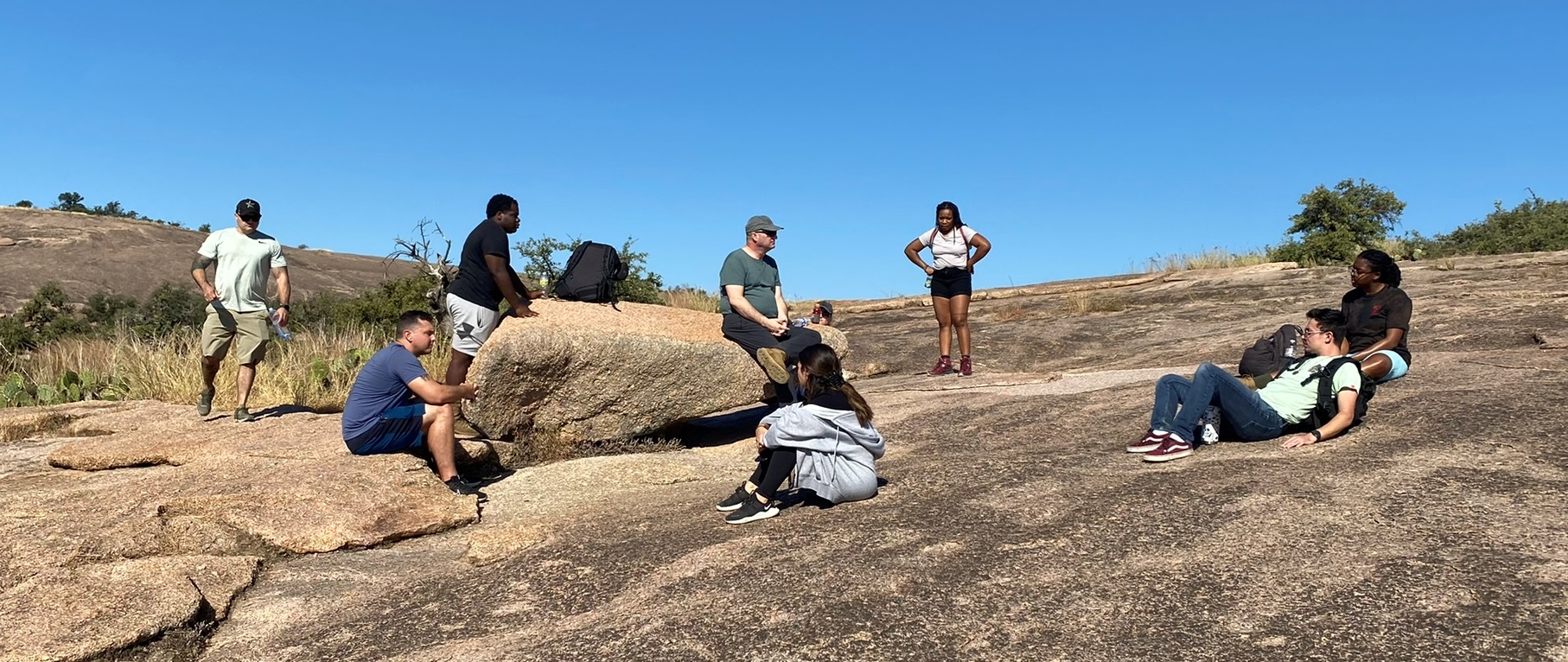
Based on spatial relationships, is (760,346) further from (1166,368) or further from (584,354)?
(1166,368)

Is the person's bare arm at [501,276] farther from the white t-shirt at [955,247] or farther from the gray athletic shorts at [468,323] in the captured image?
the white t-shirt at [955,247]

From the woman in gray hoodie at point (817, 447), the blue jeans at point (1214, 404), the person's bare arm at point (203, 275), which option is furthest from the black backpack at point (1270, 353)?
the person's bare arm at point (203, 275)

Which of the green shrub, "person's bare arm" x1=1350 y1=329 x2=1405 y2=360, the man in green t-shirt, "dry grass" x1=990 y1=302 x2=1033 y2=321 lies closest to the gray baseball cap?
the man in green t-shirt

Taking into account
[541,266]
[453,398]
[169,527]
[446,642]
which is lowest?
[446,642]

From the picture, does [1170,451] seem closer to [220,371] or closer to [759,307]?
[759,307]

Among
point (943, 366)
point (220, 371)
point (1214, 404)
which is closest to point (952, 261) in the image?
point (943, 366)

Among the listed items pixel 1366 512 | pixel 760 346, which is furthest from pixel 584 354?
pixel 1366 512

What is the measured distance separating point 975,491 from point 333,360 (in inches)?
341

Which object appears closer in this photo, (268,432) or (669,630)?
(669,630)

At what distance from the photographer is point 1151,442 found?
5.75 meters

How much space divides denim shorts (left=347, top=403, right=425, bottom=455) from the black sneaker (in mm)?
365

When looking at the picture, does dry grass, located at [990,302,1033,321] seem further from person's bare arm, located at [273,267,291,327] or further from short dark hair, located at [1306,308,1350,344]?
person's bare arm, located at [273,267,291,327]

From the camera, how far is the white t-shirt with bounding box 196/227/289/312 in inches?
314

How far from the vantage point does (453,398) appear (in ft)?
20.4
